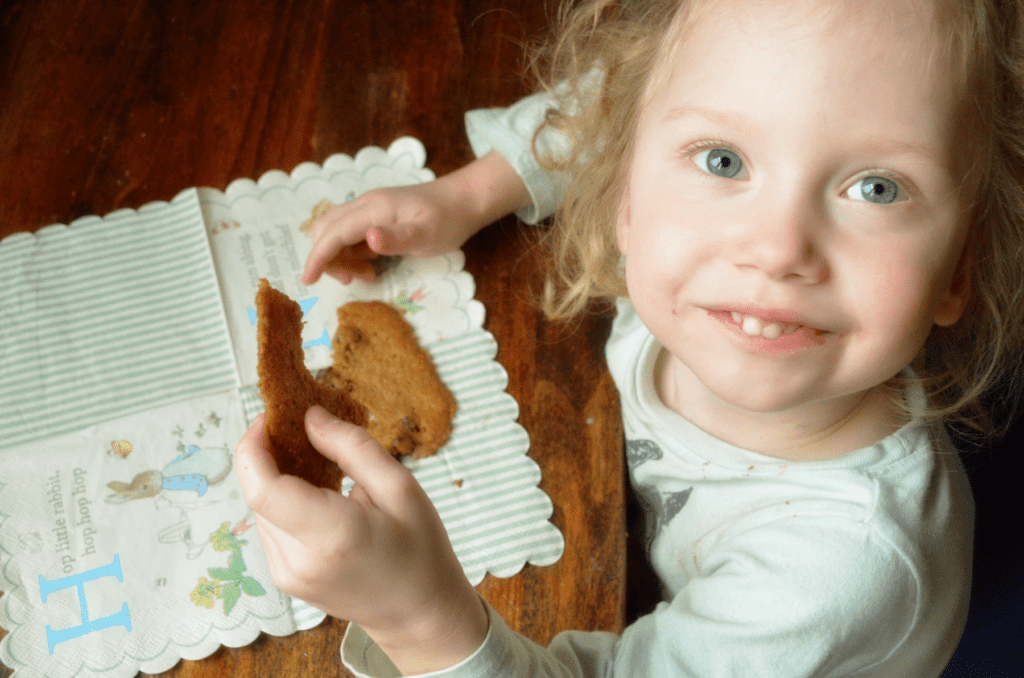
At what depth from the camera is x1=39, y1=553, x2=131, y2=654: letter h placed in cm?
66

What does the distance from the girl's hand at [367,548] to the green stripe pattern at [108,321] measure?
0.95 ft

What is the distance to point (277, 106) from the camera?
947 millimetres

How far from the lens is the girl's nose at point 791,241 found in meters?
0.55

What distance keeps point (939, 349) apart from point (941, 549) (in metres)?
0.24

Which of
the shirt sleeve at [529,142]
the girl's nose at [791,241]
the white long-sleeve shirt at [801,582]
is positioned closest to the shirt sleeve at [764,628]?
the white long-sleeve shirt at [801,582]

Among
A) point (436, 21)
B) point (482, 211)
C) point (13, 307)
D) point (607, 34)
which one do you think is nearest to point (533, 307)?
point (482, 211)

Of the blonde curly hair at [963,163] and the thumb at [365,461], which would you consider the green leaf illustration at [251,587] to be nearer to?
the thumb at [365,461]

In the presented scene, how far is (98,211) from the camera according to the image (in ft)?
2.90

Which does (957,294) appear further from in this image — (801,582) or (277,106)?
(277,106)

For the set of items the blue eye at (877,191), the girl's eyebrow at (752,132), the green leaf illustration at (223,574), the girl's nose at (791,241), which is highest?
the girl's eyebrow at (752,132)

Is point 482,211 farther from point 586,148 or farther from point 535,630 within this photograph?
point 535,630

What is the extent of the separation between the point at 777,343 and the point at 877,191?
12 cm

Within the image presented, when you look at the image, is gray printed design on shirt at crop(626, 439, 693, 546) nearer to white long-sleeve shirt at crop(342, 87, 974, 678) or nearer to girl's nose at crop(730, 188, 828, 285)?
white long-sleeve shirt at crop(342, 87, 974, 678)

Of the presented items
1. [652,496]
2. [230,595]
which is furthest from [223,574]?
[652,496]
